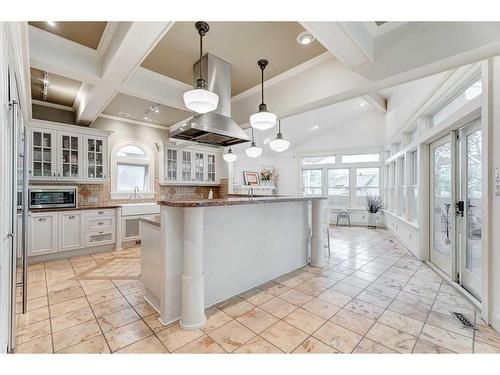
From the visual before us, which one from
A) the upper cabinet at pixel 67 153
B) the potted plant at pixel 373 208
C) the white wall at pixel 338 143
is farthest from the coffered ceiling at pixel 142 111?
the potted plant at pixel 373 208

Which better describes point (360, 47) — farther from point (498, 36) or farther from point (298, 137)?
point (298, 137)

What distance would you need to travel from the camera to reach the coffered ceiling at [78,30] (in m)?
2.35

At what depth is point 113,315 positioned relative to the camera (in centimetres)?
230

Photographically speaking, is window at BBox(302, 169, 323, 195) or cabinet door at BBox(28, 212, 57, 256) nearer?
cabinet door at BBox(28, 212, 57, 256)

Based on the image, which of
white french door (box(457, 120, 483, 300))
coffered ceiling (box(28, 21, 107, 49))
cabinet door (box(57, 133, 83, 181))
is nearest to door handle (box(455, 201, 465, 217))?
white french door (box(457, 120, 483, 300))

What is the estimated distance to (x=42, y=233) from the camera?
3.78m

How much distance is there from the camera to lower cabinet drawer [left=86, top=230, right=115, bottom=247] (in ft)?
14.0

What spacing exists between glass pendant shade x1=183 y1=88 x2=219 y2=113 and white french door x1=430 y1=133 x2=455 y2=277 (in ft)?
10.7

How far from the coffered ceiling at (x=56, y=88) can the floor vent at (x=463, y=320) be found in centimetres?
573

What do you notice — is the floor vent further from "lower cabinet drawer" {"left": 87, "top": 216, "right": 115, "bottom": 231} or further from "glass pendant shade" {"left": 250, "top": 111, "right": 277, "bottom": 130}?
"lower cabinet drawer" {"left": 87, "top": 216, "right": 115, "bottom": 231}

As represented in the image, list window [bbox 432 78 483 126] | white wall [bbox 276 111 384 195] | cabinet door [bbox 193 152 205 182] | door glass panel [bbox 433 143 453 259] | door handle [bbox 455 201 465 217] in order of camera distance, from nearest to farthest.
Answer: window [bbox 432 78 483 126], door handle [bbox 455 201 465 217], door glass panel [bbox 433 143 453 259], cabinet door [bbox 193 152 205 182], white wall [bbox 276 111 384 195]
